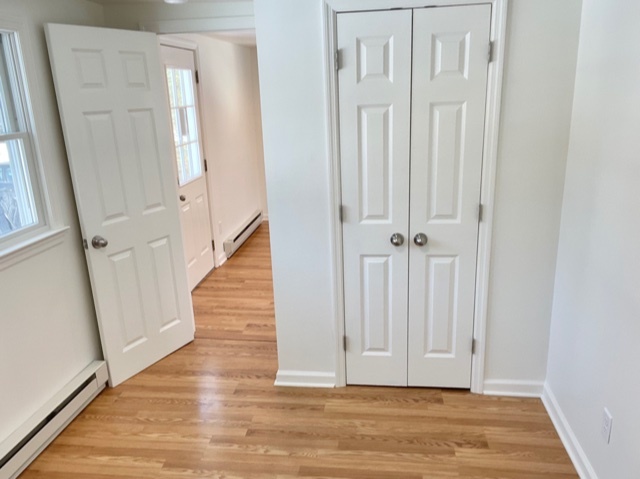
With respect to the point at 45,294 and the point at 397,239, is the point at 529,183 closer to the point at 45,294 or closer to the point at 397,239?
the point at 397,239

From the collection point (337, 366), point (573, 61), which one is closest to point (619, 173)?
point (573, 61)

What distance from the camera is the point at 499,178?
2385 millimetres

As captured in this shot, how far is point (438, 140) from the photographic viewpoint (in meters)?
2.38

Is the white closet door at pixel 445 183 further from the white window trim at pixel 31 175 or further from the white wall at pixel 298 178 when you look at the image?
the white window trim at pixel 31 175

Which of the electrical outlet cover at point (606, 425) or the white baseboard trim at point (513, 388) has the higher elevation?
the electrical outlet cover at point (606, 425)

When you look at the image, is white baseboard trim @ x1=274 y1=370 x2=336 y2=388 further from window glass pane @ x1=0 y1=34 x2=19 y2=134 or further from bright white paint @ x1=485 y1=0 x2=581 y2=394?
window glass pane @ x1=0 y1=34 x2=19 y2=134

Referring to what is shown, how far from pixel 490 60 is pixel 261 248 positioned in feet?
12.1

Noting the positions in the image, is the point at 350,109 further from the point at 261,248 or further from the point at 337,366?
the point at 261,248

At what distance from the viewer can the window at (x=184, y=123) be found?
13.2 feet

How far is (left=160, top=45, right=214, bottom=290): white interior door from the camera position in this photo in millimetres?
4043

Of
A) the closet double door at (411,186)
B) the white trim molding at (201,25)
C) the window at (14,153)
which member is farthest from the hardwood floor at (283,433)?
the white trim molding at (201,25)

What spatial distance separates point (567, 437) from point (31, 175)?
2818 mm

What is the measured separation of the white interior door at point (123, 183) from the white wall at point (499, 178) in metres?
0.84

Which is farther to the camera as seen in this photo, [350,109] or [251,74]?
[251,74]
